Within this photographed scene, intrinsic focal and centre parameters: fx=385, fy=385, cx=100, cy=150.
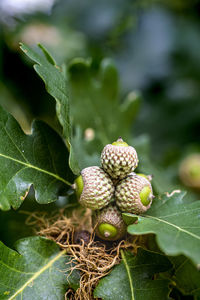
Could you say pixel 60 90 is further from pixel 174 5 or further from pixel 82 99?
pixel 174 5

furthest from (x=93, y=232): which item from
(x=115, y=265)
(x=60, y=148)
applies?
(x=60, y=148)

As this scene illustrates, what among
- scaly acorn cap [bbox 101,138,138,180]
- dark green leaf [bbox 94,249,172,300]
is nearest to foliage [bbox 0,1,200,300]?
dark green leaf [bbox 94,249,172,300]

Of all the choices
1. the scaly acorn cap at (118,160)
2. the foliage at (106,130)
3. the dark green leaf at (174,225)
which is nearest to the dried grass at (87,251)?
the foliage at (106,130)

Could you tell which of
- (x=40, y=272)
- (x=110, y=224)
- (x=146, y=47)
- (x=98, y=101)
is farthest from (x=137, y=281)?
(x=146, y=47)

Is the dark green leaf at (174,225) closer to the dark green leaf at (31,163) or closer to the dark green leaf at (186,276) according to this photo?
the dark green leaf at (186,276)

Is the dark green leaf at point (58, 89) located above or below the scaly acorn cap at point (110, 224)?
above

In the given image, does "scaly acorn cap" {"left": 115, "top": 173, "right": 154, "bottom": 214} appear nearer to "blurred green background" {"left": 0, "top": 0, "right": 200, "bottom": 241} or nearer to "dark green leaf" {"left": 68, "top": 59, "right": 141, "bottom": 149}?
"dark green leaf" {"left": 68, "top": 59, "right": 141, "bottom": 149}
